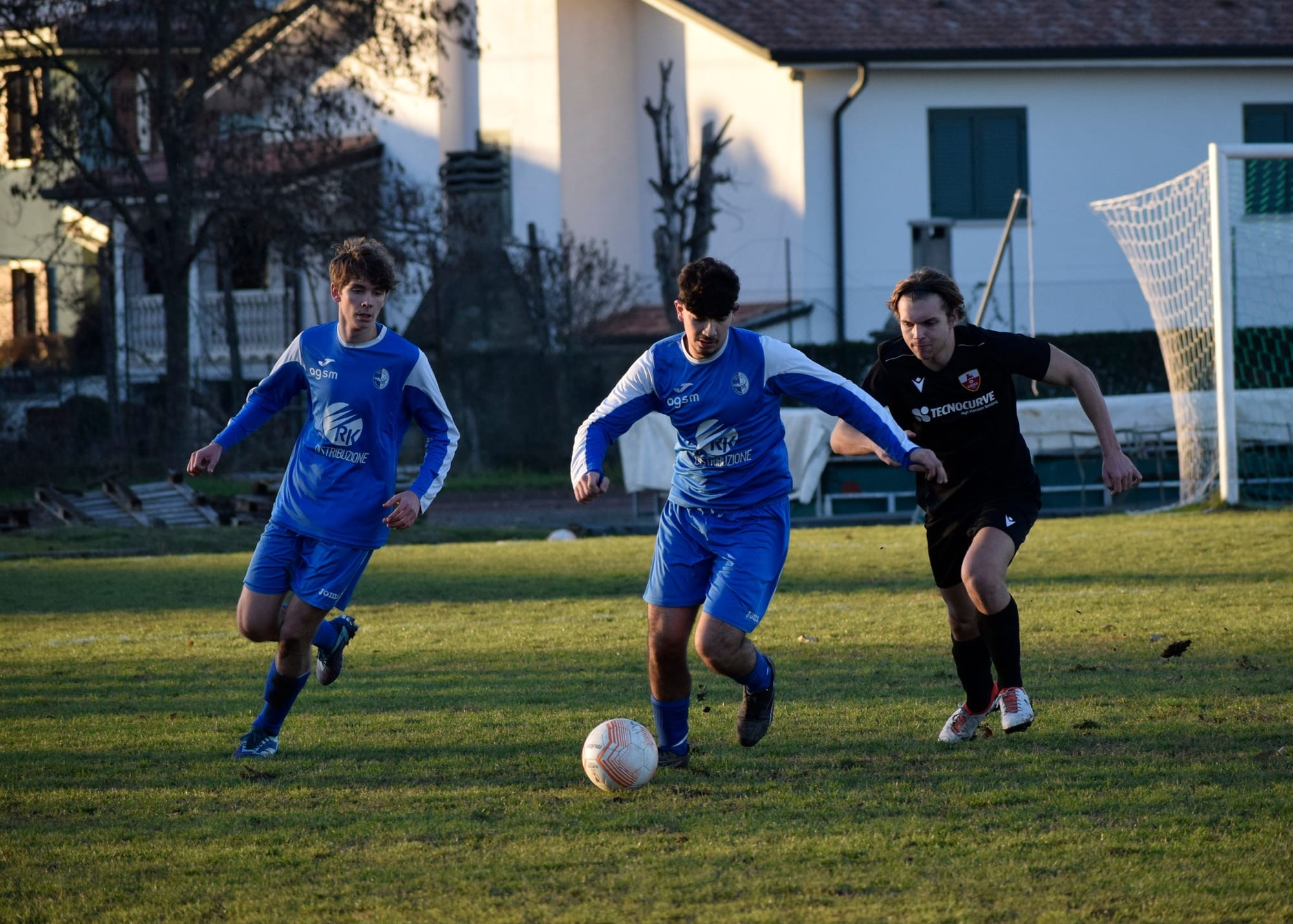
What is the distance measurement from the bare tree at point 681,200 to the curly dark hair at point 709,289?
18107 millimetres

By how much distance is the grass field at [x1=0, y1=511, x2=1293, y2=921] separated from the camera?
3.88m

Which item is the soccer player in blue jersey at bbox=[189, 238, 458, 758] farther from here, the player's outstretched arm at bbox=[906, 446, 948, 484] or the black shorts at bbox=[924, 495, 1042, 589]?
the black shorts at bbox=[924, 495, 1042, 589]

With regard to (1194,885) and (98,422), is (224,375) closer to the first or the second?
(98,422)

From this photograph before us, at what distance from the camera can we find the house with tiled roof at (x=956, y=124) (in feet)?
78.5

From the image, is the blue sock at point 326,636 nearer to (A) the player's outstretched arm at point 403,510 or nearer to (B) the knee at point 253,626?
(B) the knee at point 253,626

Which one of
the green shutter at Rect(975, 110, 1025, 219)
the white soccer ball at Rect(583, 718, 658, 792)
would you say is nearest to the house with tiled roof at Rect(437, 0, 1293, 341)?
the green shutter at Rect(975, 110, 1025, 219)

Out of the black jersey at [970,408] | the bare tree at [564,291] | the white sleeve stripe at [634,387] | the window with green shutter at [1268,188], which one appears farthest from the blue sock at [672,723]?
the bare tree at [564,291]

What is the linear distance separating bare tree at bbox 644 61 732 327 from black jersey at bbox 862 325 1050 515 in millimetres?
17469

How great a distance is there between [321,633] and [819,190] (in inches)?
745

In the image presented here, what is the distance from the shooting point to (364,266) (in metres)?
5.63

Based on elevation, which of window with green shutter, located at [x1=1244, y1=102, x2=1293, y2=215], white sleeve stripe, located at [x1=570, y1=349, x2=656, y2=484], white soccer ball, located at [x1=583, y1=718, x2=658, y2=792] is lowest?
white soccer ball, located at [x1=583, y1=718, x2=658, y2=792]

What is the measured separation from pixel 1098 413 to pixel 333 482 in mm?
2907

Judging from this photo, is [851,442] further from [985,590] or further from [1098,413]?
[1098,413]

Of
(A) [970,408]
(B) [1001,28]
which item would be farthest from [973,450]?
(B) [1001,28]
